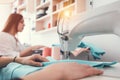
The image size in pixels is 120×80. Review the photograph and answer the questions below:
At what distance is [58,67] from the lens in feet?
2.14

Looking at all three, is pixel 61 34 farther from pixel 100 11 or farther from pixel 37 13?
pixel 37 13

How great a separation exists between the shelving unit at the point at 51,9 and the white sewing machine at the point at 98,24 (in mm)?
966

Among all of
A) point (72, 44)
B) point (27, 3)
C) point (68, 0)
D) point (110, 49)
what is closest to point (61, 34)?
point (72, 44)

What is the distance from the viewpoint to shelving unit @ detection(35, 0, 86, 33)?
2.04 m

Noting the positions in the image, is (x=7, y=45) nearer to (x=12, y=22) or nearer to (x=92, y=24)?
(x=12, y=22)

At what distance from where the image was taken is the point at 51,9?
8.25 ft

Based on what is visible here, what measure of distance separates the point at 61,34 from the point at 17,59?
0.91 ft

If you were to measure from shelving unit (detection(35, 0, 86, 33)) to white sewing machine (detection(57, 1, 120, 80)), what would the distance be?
966 millimetres

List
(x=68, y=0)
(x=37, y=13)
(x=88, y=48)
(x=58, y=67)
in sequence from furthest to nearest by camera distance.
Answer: (x=37, y=13)
(x=68, y=0)
(x=88, y=48)
(x=58, y=67)

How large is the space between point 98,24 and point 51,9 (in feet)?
5.46

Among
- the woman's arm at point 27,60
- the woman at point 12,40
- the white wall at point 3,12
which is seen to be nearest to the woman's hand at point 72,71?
the woman's arm at point 27,60

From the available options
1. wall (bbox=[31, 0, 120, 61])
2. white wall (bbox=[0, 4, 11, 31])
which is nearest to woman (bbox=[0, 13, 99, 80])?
wall (bbox=[31, 0, 120, 61])

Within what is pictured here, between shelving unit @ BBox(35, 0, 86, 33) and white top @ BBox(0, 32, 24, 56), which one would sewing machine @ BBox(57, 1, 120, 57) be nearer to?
white top @ BBox(0, 32, 24, 56)

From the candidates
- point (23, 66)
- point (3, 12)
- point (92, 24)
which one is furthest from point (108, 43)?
point (3, 12)
